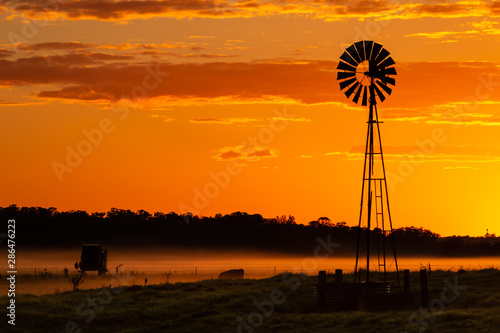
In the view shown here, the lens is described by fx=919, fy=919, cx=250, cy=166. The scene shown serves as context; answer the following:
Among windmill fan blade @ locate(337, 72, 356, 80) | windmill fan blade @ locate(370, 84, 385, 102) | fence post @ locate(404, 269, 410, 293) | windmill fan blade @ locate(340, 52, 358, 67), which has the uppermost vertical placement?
windmill fan blade @ locate(340, 52, 358, 67)

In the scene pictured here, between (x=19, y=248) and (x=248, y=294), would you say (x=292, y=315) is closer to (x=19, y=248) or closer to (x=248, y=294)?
(x=248, y=294)

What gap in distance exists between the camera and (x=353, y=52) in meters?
51.4

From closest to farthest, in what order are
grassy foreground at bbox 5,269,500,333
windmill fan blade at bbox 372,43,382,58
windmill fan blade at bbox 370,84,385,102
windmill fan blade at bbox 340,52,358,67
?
grassy foreground at bbox 5,269,500,333, windmill fan blade at bbox 370,84,385,102, windmill fan blade at bbox 372,43,382,58, windmill fan blade at bbox 340,52,358,67

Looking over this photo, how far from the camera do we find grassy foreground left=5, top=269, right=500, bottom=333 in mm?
42250

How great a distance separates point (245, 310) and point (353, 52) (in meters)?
15.6

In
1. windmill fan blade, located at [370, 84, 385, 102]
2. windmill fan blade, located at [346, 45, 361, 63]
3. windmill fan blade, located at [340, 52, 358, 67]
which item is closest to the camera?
windmill fan blade, located at [370, 84, 385, 102]

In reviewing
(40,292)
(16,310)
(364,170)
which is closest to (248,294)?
(364,170)

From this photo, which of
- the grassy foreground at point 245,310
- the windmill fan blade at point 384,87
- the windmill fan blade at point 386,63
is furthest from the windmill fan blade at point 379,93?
the grassy foreground at point 245,310

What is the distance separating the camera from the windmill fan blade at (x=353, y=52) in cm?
5135

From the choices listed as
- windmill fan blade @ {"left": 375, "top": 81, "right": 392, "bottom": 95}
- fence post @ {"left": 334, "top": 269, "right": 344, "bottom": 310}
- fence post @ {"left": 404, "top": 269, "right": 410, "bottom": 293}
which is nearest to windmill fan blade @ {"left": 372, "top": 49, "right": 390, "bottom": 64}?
windmill fan blade @ {"left": 375, "top": 81, "right": 392, "bottom": 95}

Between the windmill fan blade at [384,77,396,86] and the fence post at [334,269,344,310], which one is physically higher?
the windmill fan blade at [384,77,396,86]

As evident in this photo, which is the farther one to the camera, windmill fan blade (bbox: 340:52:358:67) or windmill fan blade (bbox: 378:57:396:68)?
windmill fan blade (bbox: 340:52:358:67)

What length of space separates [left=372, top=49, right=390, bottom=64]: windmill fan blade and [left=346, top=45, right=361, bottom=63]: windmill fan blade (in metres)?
1.01

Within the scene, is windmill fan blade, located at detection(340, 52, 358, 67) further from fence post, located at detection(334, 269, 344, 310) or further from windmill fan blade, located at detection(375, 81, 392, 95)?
fence post, located at detection(334, 269, 344, 310)
